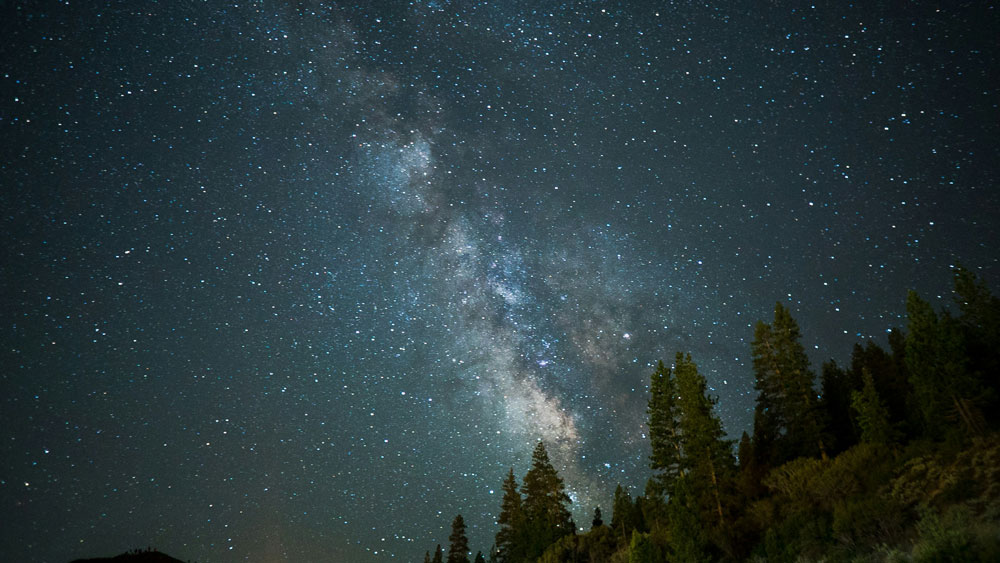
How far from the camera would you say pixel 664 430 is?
31.3 meters

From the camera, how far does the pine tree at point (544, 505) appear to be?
43312 mm

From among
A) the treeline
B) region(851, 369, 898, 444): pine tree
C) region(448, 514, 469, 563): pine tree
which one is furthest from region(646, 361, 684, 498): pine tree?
region(448, 514, 469, 563): pine tree

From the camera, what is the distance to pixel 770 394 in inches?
1325

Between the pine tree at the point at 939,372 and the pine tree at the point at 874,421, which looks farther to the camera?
the pine tree at the point at 874,421

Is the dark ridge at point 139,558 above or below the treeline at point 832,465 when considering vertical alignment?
below

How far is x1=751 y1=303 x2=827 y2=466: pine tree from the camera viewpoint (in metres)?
30.5

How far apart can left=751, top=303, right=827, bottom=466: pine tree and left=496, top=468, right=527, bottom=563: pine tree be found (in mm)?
22187

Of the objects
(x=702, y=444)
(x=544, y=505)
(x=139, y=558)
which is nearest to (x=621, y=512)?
(x=544, y=505)

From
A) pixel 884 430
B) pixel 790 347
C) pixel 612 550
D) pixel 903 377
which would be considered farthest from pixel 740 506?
pixel 903 377

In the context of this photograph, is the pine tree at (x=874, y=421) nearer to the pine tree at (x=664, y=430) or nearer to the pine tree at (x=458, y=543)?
the pine tree at (x=664, y=430)

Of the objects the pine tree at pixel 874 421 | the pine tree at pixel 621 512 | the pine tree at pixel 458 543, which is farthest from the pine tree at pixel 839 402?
the pine tree at pixel 458 543

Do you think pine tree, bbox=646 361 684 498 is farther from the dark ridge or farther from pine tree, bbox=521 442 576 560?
the dark ridge

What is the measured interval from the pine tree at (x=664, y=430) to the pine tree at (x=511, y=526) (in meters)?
18.3

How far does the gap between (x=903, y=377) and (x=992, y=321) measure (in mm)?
6986
